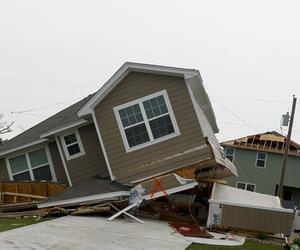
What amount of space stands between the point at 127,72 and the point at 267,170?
2722 centimetres

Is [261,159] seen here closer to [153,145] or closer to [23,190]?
[153,145]

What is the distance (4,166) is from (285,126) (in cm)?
1854

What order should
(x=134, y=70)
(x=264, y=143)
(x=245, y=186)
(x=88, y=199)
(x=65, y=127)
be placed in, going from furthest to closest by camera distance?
(x=264, y=143) → (x=245, y=186) → (x=65, y=127) → (x=134, y=70) → (x=88, y=199)

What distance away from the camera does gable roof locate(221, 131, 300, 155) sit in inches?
1626

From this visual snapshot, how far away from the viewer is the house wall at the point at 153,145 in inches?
655

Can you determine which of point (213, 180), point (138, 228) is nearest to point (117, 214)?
point (138, 228)

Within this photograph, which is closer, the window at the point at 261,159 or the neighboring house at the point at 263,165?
the neighboring house at the point at 263,165

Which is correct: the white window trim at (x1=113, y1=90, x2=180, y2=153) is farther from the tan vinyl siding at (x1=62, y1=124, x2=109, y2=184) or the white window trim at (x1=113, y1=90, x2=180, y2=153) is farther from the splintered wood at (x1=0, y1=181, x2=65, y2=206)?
the splintered wood at (x1=0, y1=181, x2=65, y2=206)

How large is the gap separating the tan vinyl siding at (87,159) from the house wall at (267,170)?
2344 cm

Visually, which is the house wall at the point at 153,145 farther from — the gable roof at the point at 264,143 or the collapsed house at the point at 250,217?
the gable roof at the point at 264,143

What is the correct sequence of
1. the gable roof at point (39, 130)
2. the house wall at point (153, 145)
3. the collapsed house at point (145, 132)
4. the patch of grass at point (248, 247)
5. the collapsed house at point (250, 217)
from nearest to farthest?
the patch of grass at point (248, 247)
the collapsed house at point (250, 217)
the collapsed house at point (145, 132)
the house wall at point (153, 145)
the gable roof at point (39, 130)

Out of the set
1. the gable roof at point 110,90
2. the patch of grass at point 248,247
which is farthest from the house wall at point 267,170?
the patch of grass at point 248,247

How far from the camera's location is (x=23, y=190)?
18.7 meters

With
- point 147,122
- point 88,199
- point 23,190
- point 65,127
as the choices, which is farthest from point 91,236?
point 65,127
